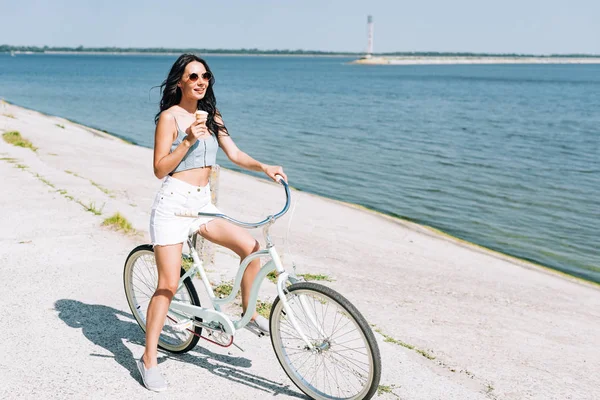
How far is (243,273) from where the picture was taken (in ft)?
14.3

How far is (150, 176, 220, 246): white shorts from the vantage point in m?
4.20

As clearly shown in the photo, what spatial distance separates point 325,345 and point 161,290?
118 centimetres

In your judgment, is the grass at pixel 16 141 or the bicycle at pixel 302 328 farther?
the grass at pixel 16 141

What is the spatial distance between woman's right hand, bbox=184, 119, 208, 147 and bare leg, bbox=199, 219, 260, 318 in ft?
2.27

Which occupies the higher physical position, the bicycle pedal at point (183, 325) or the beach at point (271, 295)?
the bicycle pedal at point (183, 325)

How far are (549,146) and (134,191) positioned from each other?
2205 centimetres

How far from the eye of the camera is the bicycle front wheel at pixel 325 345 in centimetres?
386

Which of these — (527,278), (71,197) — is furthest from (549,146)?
(71,197)

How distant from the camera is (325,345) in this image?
4.14 meters

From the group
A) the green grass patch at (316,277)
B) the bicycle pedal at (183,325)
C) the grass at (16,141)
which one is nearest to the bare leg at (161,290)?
the bicycle pedal at (183,325)

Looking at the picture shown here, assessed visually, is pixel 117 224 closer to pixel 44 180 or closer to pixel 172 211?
pixel 44 180

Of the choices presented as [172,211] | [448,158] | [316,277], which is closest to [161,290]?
[172,211]

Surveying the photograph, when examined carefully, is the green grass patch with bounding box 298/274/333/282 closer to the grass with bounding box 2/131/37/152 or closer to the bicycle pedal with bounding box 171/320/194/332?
the bicycle pedal with bounding box 171/320/194/332

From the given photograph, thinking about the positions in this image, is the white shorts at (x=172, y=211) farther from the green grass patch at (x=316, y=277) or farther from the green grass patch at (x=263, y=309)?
the green grass patch at (x=316, y=277)
